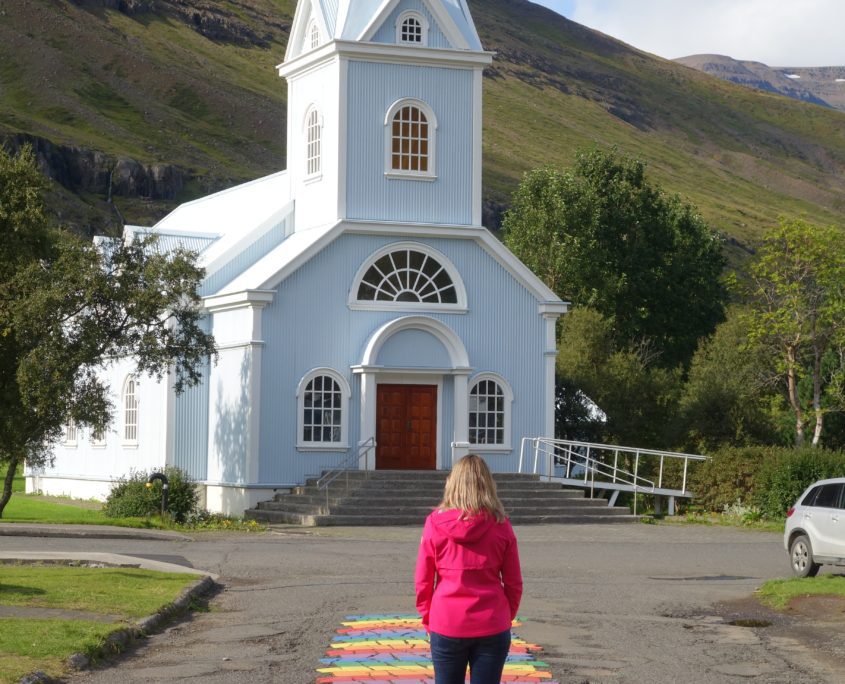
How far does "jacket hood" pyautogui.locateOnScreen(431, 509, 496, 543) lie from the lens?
8.17 m

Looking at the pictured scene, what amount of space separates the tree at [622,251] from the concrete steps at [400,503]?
85.1 ft

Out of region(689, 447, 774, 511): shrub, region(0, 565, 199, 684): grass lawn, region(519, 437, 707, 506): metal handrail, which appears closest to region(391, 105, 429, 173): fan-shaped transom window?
region(519, 437, 707, 506): metal handrail

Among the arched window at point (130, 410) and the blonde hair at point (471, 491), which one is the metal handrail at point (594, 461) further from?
the blonde hair at point (471, 491)

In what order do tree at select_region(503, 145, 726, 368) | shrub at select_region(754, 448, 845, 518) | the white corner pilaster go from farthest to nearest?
tree at select_region(503, 145, 726, 368)
the white corner pilaster
shrub at select_region(754, 448, 845, 518)

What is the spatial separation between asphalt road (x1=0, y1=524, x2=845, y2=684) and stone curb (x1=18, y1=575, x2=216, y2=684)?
0.15 meters

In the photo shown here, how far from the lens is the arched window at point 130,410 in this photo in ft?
125

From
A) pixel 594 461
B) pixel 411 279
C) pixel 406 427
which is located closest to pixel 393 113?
pixel 411 279

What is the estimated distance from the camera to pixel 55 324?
1135 inches

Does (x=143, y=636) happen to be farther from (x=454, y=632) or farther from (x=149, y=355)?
(x=149, y=355)

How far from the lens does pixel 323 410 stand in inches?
1328

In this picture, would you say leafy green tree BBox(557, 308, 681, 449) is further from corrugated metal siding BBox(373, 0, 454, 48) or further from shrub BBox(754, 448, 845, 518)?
corrugated metal siding BBox(373, 0, 454, 48)

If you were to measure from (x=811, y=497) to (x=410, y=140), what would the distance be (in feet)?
57.0

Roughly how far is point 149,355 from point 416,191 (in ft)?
27.5

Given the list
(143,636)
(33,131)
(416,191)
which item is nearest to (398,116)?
(416,191)
